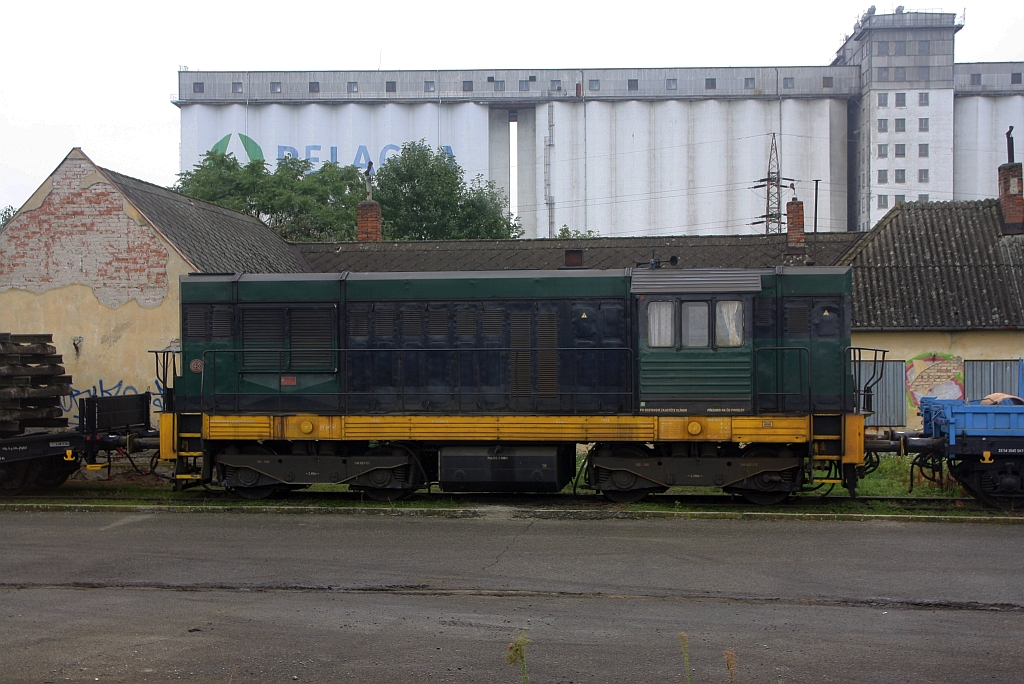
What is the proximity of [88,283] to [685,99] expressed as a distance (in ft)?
231

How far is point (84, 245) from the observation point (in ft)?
62.1

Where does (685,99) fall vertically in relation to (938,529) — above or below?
above

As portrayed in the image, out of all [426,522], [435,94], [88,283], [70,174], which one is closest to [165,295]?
[88,283]

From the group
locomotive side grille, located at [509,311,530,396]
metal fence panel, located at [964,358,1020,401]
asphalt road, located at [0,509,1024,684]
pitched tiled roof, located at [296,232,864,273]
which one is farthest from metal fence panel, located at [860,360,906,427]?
locomotive side grille, located at [509,311,530,396]

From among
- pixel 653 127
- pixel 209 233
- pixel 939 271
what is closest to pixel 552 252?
pixel 209 233

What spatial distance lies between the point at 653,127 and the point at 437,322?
7118 centimetres

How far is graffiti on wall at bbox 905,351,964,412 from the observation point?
21.8 metres

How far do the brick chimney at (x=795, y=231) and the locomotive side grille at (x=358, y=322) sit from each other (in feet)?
48.3

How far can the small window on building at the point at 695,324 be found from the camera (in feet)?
42.8

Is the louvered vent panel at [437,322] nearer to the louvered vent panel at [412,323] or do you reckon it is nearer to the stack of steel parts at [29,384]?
the louvered vent panel at [412,323]

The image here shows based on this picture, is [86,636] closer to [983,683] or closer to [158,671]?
[158,671]

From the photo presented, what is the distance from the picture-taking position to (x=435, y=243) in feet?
87.5

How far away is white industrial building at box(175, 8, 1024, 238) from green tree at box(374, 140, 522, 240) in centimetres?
3555

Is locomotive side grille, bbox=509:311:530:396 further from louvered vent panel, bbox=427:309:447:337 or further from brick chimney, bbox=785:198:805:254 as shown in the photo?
brick chimney, bbox=785:198:805:254
